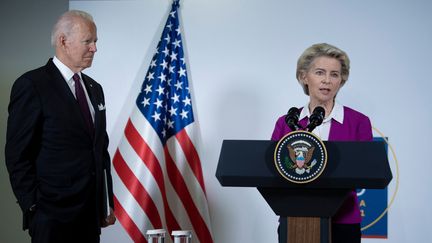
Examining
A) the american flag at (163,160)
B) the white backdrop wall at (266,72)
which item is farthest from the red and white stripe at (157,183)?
the white backdrop wall at (266,72)

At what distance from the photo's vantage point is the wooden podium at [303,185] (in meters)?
1.53

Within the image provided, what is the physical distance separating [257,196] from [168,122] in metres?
0.72

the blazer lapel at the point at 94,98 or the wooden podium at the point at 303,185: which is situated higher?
the blazer lapel at the point at 94,98

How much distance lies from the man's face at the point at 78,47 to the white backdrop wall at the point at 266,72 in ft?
4.29

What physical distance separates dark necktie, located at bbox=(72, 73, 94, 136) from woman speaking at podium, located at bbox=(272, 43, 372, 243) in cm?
75

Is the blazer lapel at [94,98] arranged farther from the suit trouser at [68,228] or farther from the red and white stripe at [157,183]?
the red and white stripe at [157,183]

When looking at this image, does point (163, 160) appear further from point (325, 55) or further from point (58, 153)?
point (325, 55)

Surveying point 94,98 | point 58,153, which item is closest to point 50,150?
point 58,153

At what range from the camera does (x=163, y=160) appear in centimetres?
345

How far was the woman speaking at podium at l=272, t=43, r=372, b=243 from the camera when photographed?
2.04 meters

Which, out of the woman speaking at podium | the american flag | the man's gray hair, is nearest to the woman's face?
the woman speaking at podium

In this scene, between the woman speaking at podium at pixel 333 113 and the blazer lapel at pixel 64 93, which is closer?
the woman speaking at podium at pixel 333 113

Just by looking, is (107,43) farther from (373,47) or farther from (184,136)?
(373,47)

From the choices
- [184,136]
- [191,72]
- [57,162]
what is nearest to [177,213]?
[184,136]
